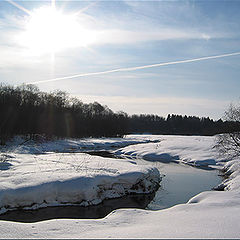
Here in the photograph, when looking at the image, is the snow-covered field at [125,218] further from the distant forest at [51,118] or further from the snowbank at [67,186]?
the distant forest at [51,118]

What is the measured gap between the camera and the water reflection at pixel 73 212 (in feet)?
28.4

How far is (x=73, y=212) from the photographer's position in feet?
30.9

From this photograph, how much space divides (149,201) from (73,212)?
3.86m

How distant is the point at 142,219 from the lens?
6445 millimetres

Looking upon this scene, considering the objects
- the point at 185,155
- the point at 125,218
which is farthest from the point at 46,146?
the point at 125,218

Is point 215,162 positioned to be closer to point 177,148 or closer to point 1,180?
point 177,148

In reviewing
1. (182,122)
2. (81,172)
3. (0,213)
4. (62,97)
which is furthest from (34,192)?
(182,122)

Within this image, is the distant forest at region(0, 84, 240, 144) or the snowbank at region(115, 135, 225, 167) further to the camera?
the distant forest at region(0, 84, 240, 144)

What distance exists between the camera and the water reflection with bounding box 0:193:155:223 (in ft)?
28.4

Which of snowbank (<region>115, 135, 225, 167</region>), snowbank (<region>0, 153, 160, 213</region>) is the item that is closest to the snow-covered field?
snowbank (<region>0, 153, 160, 213</region>)

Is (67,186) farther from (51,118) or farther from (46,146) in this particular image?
(51,118)

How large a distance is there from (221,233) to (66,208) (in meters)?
6.79

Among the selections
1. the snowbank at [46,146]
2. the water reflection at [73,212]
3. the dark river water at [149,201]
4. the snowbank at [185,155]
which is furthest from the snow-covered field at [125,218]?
the snowbank at [46,146]

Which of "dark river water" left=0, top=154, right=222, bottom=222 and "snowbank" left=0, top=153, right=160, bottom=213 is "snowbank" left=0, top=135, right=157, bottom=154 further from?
"dark river water" left=0, top=154, right=222, bottom=222
